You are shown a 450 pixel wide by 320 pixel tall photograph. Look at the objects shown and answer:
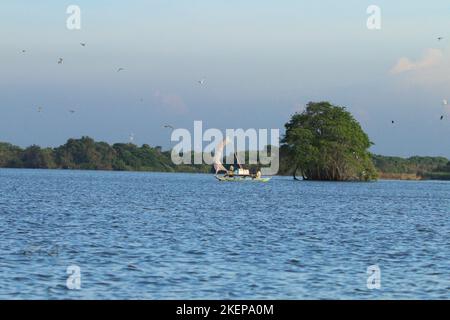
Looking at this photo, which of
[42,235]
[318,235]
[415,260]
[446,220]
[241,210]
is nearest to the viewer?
[415,260]

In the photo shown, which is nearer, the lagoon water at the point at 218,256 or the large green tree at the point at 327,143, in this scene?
the lagoon water at the point at 218,256

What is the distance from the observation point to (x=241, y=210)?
7906 cm

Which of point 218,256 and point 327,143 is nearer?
point 218,256

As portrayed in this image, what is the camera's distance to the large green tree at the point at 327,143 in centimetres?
18900

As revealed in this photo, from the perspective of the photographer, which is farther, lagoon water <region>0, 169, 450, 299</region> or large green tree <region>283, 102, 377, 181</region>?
large green tree <region>283, 102, 377, 181</region>

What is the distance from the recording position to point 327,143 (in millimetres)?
188625

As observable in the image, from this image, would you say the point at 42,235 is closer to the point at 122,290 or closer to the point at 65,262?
the point at 65,262

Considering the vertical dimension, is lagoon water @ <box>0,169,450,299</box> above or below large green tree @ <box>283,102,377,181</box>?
below

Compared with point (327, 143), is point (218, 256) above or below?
below

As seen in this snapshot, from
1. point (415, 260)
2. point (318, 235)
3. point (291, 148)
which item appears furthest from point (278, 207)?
point (291, 148)

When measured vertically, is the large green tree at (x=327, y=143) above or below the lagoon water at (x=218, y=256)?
above

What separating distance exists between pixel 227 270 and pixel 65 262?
6.51 metres

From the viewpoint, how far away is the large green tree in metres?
189

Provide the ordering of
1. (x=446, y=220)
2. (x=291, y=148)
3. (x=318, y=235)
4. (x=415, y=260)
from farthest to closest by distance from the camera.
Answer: (x=291, y=148)
(x=446, y=220)
(x=318, y=235)
(x=415, y=260)
